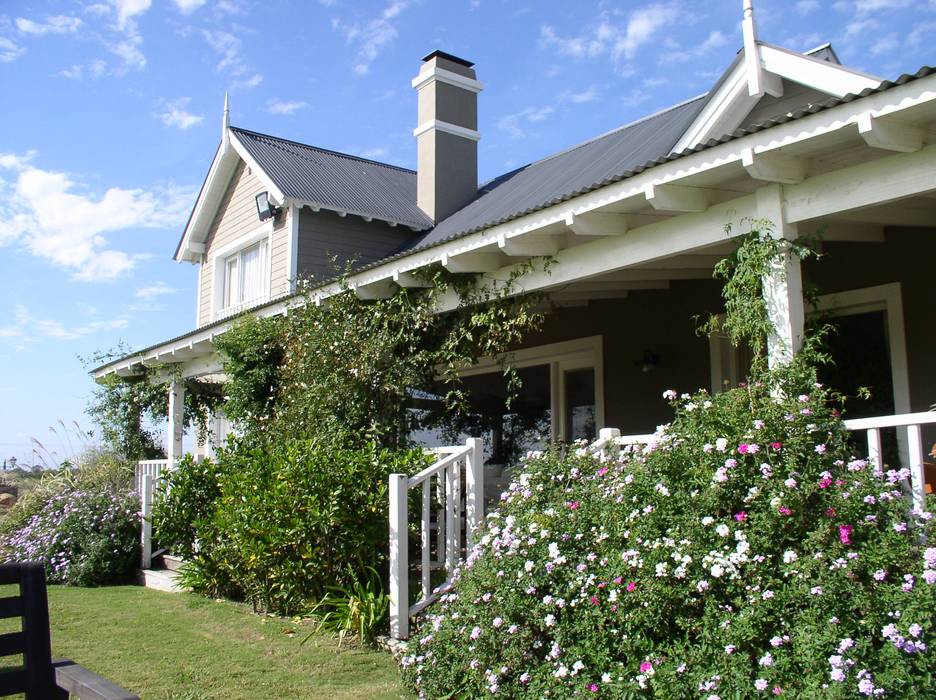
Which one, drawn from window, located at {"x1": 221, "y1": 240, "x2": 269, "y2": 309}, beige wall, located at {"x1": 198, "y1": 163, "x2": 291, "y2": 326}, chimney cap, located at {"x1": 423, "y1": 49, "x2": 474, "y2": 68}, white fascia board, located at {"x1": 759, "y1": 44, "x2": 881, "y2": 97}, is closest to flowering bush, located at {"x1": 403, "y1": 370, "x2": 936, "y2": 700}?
white fascia board, located at {"x1": 759, "y1": 44, "x2": 881, "y2": 97}

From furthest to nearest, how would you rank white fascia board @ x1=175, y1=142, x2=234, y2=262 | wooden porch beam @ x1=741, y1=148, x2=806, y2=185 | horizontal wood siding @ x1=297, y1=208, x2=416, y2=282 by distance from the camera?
white fascia board @ x1=175, y1=142, x2=234, y2=262 → horizontal wood siding @ x1=297, y1=208, x2=416, y2=282 → wooden porch beam @ x1=741, y1=148, x2=806, y2=185

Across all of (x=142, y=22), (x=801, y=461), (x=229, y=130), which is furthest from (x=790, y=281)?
(x=229, y=130)

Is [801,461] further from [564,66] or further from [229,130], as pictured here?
[229,130]

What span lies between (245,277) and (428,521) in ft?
32.2

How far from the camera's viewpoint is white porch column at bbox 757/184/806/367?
15.4 feet

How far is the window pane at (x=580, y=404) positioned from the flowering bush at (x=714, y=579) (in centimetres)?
471

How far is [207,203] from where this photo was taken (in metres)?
15.1

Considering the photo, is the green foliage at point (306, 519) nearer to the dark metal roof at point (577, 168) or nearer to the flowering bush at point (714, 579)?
the flowering bush at point (714, 579)

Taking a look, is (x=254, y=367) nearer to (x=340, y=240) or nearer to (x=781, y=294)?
(x=340, y=240)

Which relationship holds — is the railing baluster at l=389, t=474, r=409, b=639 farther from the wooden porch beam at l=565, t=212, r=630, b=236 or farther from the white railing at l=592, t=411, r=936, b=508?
the white railing at l=592, t=411, r=936, b=508

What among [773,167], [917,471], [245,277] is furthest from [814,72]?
[245,277]

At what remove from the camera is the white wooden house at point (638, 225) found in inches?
182

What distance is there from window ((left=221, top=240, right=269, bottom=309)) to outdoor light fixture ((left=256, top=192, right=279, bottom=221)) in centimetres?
95

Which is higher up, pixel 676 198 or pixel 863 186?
pixel 676 198
